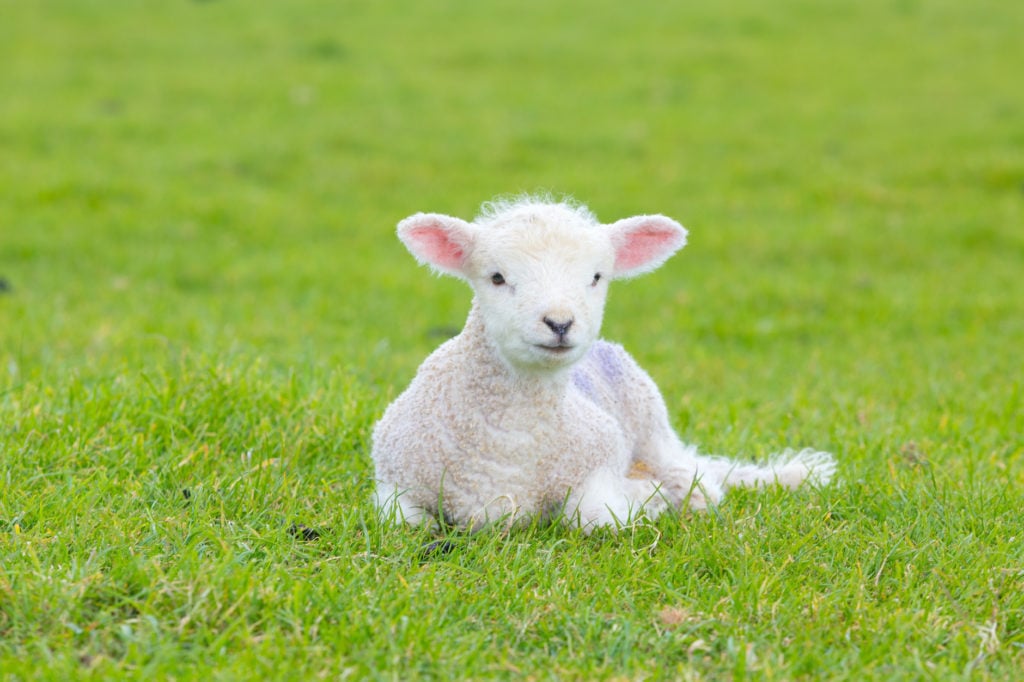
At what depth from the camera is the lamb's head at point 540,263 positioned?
4094mm

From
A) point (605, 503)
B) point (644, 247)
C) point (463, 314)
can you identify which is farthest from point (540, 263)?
point (463, 314)

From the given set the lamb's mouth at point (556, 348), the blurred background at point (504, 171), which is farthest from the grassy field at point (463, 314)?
the lamb's mouth at point (556, 348)

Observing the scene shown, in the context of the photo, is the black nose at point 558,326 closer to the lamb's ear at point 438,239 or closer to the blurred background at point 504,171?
the lamb's ear at point 438,239

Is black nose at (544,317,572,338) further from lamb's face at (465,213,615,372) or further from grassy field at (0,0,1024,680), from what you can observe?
grassy field at (0,0,1024,680)

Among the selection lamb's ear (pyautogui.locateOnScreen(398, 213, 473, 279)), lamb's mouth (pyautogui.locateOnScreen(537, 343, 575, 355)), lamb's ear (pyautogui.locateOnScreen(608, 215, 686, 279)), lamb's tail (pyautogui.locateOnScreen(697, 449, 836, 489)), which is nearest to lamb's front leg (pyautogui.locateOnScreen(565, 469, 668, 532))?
lamb's tail (pyautogui.locateOnScreen(697, 449, 836, 489))

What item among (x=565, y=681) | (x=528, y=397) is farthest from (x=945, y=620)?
(x=528, y=397)

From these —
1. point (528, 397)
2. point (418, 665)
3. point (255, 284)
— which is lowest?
point (255, 284)

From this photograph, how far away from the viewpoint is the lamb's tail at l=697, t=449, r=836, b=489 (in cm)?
498

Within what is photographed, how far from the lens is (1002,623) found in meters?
3.91

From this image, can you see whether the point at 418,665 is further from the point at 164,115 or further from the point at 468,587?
the point at 164,115

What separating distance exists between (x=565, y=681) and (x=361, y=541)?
1.05 meters

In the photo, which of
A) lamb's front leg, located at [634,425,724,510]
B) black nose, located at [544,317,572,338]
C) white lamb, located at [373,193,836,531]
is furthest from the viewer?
lamb's front leg, located at [634,425,724,510]

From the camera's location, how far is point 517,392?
4.43 meters

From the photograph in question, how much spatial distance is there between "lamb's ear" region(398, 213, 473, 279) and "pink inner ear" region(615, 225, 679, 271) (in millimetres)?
569
